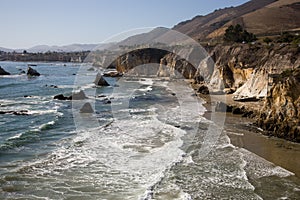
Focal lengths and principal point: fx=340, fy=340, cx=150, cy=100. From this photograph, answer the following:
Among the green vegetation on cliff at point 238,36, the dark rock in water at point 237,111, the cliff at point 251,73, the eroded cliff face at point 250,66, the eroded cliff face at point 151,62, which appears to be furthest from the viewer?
the eroded cliff face at point 151,62

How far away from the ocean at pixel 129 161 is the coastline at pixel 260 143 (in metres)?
0.59

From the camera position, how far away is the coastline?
652 inches

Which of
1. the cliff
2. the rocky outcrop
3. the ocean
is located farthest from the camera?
the cliff

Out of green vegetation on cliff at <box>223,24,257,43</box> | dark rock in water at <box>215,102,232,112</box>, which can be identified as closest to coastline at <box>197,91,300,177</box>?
dark rock in water at <box>215,102,232,112</box>

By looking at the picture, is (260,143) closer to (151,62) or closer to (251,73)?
(251,73)

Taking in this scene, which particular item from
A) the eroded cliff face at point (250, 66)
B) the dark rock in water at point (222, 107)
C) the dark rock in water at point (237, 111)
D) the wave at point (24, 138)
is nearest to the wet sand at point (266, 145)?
the dark rock in water at point (237, 111)

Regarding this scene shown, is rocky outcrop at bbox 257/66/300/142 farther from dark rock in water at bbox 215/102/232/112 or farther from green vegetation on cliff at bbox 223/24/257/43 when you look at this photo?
green vegetation on cliff at bbox 223/24/257/43

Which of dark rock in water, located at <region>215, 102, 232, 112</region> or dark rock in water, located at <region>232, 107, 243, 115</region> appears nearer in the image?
dark rock in water, located at <region>232, 107, 243, 115</region>

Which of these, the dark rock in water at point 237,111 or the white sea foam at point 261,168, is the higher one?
the dark rock in water at point 237,111

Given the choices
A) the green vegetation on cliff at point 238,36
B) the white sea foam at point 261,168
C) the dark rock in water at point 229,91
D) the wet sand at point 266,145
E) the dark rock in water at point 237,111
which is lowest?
the white sea foam at point 261,168

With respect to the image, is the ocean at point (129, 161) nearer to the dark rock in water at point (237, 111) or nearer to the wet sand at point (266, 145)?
the wet sand at point (266, 145)

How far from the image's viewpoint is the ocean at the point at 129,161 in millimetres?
12969

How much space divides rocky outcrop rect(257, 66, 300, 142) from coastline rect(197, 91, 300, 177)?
639mm

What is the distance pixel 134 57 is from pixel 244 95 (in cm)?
5147
